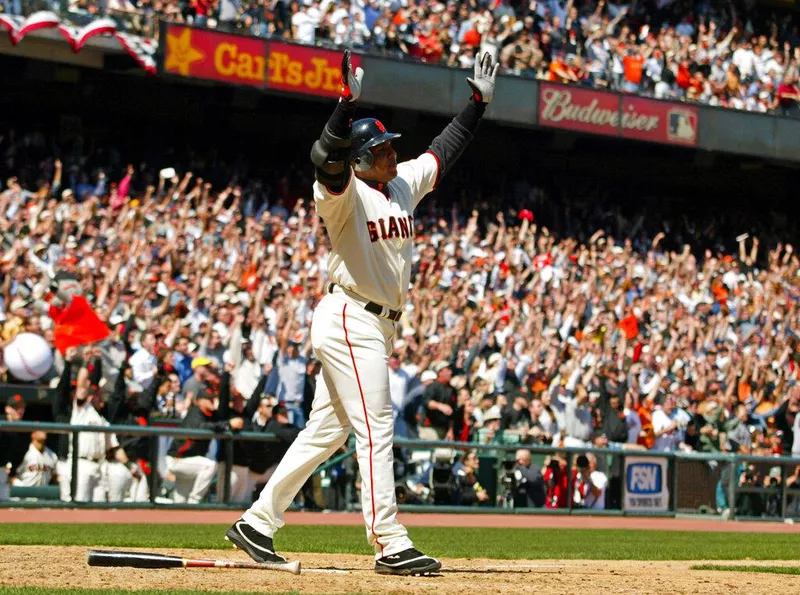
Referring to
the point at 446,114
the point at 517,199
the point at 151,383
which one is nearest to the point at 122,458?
the point at 151,383

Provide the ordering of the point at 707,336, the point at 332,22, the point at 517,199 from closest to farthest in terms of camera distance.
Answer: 1. the point at 707,336
2. the point at 332,22
3. the point at 517,199

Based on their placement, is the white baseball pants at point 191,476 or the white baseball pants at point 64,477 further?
the white baseball pants at point 191,476

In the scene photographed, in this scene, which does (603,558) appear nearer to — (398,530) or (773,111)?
(398,530)

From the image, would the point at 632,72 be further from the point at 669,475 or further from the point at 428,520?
the point at 428,520

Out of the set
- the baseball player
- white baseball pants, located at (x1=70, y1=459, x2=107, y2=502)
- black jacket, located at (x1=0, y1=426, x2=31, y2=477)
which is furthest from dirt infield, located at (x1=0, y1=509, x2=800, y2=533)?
the baseball player

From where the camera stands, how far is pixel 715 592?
6.73 m

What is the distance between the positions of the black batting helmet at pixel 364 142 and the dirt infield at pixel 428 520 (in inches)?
235

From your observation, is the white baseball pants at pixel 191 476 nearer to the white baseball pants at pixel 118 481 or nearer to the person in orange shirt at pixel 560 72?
the white baseball pants at pixel 118 481

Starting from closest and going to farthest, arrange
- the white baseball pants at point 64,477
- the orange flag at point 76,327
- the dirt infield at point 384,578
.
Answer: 1. the dirt infield at point 384,578
2. the white baseball pants at point 64,477
3. the orange flag at point 76,327

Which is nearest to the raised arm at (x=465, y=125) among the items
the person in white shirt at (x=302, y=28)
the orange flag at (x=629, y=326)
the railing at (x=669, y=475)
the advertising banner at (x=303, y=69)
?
the railing at (x=669, y=475)

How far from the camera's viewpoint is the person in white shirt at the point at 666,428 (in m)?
18.2

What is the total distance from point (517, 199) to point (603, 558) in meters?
20.7

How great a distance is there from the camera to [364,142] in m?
7.27

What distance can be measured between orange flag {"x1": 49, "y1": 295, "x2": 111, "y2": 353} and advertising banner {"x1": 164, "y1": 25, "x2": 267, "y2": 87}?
9864mm
